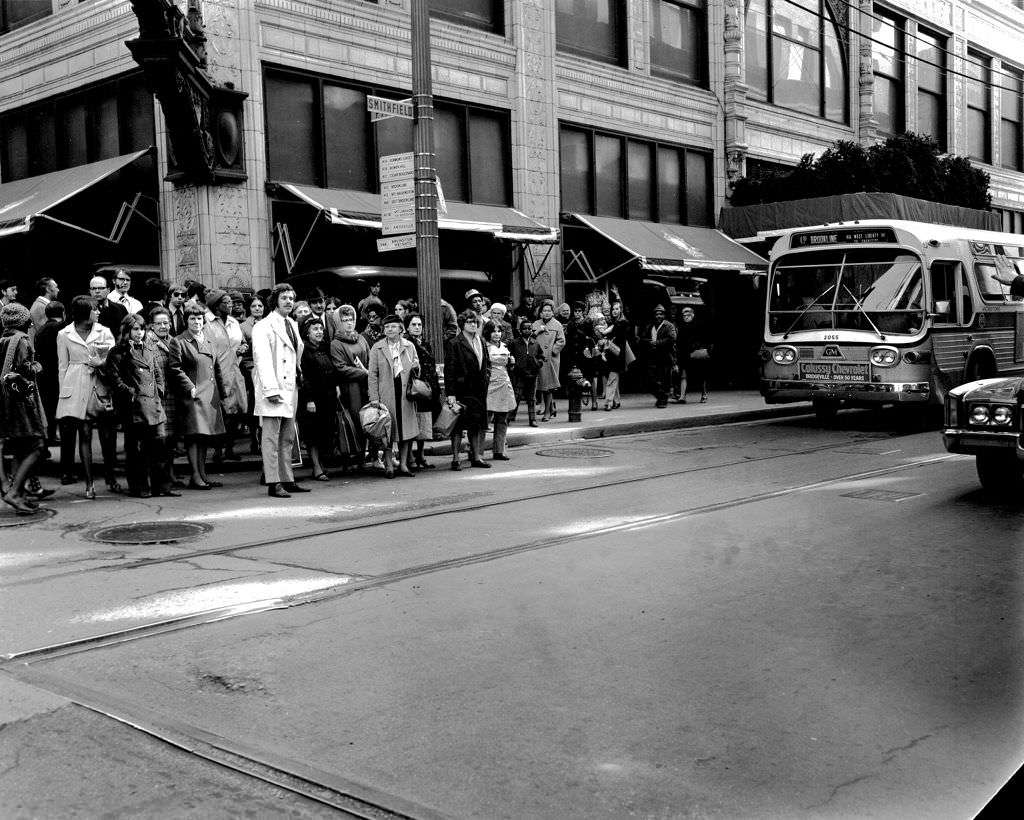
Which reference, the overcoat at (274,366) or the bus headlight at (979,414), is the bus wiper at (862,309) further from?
the overcoat at (274,366)

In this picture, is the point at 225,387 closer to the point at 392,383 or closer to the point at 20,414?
the point at 392,383

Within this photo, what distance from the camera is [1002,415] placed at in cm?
889

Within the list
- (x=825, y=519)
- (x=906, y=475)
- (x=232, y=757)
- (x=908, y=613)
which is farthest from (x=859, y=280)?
(x=232, y=757)

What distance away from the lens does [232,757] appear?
395cm

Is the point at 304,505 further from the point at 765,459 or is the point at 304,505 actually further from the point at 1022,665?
the point at 1022,665

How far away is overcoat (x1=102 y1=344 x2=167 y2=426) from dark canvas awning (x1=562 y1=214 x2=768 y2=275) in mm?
11971

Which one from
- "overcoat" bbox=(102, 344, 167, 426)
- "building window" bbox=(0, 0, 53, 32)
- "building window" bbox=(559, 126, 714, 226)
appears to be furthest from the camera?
"building window" bbox=(559, 126, 714, 226)

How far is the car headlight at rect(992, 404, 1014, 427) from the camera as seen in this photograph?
884 centimetres

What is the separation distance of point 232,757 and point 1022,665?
3.51 metres

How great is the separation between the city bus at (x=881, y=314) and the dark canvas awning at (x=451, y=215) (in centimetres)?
445

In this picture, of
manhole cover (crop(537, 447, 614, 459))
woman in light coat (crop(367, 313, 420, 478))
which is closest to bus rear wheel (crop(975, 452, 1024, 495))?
manhole cover (crop(537, 447, 614, 459))

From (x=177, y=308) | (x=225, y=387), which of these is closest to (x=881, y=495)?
(x=225, y=387)

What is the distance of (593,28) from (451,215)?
7.12 m

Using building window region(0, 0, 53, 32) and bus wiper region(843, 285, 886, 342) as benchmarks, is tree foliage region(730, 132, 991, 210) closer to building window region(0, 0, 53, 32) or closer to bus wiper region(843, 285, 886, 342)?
bus wiper region(843, 285, 886, 342)
